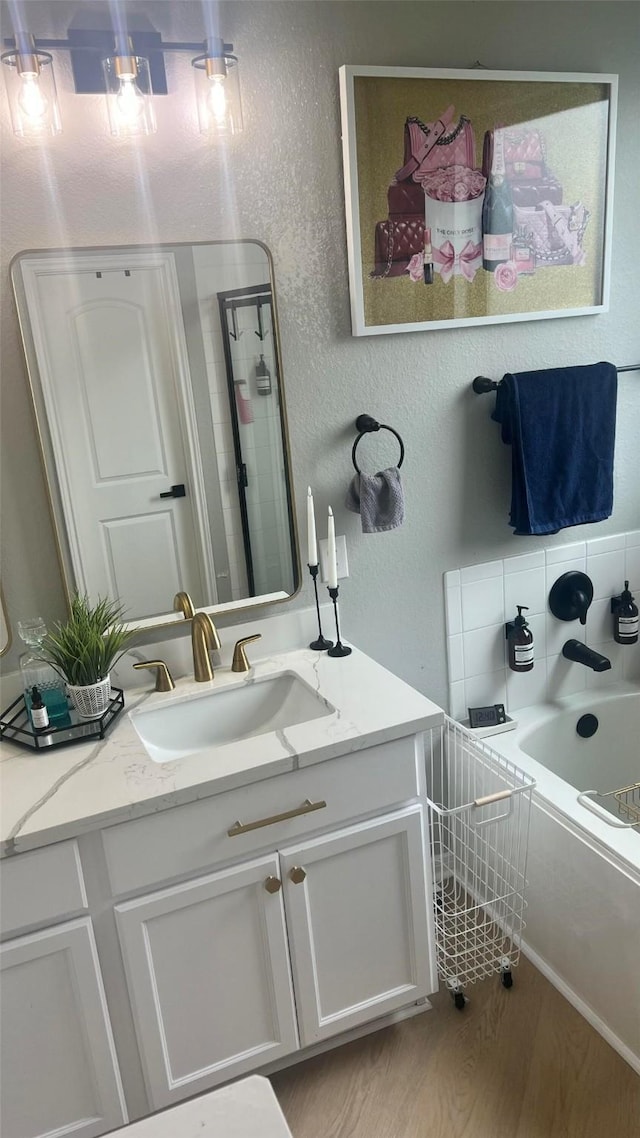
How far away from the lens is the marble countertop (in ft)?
4.99

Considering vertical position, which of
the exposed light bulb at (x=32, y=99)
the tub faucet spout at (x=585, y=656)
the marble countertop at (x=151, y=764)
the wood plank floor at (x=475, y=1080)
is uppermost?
the exposed light bulb at (x=32, y=99)

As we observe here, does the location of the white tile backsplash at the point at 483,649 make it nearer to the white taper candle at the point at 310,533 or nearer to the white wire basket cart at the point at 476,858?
the white wire basket cart at the point at 476,858

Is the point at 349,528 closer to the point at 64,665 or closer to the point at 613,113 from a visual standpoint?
the point at 64,665

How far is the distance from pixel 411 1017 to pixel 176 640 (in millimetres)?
1072

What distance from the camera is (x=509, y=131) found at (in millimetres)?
2121

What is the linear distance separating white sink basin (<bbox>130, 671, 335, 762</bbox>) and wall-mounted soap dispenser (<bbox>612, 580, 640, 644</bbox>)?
3.74ft

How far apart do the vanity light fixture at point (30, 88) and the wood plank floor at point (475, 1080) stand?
6.83 feet

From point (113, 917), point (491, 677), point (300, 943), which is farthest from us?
point (491, 677)

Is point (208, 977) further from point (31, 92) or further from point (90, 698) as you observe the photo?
point (31, 92)

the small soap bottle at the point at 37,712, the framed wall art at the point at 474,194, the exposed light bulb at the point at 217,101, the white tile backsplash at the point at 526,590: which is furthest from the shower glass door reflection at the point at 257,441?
the white tile backsplash at the point at 526,590

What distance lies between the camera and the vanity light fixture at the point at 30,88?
162 cm

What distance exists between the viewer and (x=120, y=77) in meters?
1.71

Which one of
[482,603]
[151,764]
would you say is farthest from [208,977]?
[482,603]

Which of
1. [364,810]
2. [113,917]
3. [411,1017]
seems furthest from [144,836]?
[411,1017]
